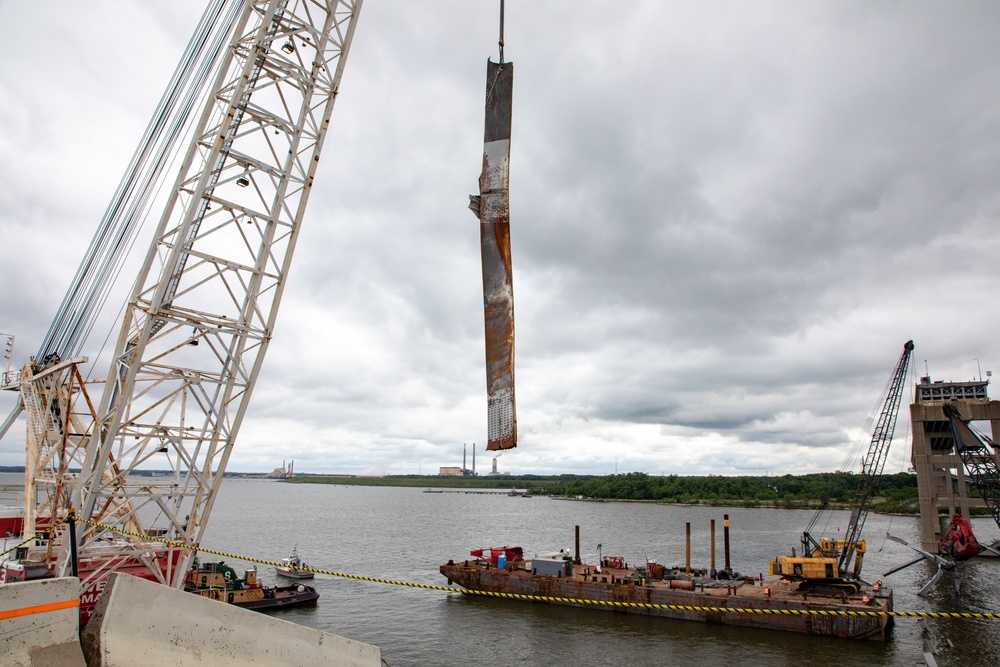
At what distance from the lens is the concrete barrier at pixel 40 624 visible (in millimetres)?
6672

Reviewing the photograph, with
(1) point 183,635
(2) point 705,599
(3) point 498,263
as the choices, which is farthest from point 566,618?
(3) point 498,263

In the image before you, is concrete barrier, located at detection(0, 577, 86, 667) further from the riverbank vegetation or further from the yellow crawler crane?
the riverbank vegetation

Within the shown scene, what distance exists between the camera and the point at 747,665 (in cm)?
2336

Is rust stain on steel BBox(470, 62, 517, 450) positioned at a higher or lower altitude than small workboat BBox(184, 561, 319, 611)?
higher

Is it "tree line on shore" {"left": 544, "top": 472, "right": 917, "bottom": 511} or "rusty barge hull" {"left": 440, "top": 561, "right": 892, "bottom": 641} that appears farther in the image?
"tree line on shore" {"left": 544, "top": 472, "right": 917, "bottom": 511}

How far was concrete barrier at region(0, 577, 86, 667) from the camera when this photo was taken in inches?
263

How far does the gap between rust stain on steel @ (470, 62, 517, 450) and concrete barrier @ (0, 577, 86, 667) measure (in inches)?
239

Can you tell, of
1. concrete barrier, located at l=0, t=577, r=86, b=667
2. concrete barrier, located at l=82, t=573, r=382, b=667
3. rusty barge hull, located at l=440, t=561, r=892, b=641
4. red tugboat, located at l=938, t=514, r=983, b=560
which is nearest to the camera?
concrete barrier, located at l=0, t=577, r=86, b=667

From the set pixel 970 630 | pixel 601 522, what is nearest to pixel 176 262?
pixel 970 630

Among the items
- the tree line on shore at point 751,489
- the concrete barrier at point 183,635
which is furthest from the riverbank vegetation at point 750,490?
the concrete barrier at point 183,635

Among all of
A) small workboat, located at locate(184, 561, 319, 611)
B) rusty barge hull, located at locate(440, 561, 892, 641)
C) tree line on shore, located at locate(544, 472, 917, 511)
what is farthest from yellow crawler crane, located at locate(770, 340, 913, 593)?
tree line on shore, located at locate(544, 472, 917, 511)

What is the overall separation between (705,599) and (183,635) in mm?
26743

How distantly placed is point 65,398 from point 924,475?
191 feet

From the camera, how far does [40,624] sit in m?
6.96
